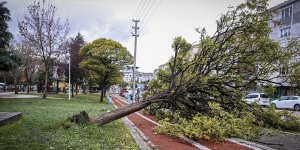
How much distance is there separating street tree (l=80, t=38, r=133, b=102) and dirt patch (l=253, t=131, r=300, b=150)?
85.4ft

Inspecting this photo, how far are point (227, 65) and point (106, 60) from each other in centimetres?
2446

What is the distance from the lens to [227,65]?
14.2 metres

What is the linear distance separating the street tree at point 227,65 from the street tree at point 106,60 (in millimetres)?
22436

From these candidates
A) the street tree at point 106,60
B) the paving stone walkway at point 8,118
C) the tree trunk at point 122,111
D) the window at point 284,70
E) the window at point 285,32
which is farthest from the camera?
the window at point 285,32

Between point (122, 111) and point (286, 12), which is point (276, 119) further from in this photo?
point (286, 12)

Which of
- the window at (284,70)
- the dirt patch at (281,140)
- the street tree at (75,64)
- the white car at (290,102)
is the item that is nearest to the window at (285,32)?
the white car at (290,102)

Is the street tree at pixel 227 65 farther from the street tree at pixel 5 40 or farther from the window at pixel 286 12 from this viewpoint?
the window at pixel 286 12

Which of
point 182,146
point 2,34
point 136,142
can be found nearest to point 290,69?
point 182,146

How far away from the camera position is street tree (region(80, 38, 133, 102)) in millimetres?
36094

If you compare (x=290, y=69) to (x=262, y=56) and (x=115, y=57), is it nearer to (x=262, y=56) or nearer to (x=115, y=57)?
(x=262, y=56)

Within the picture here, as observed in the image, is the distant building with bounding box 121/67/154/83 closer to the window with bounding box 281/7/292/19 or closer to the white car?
the white car

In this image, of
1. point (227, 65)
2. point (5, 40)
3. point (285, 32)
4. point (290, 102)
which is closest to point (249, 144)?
point (227, 65)

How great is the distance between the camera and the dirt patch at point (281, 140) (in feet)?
33.0

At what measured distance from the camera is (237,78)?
1357 cm
